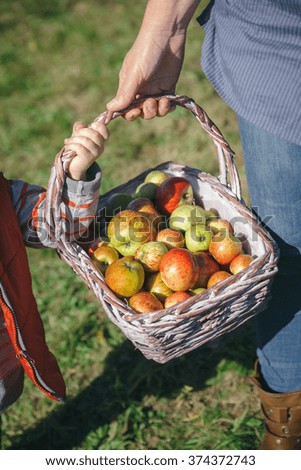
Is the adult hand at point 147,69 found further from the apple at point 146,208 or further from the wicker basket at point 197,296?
the apple at point 146,208

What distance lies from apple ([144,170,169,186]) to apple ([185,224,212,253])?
0.28 m

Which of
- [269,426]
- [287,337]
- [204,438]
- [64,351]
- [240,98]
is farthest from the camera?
[64,351]

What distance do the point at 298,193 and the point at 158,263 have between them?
1.62ft

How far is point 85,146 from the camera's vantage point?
173 centimetres

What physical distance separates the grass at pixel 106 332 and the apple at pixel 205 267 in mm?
314

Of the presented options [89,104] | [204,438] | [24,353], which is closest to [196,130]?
[89,104]

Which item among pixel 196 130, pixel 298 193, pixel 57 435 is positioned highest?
pixel 298 193

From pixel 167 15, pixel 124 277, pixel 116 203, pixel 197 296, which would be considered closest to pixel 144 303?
pixel 124 277

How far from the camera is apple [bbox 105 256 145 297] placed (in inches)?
68.3

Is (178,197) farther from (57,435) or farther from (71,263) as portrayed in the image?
(57,435)

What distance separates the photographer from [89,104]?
4352 mm

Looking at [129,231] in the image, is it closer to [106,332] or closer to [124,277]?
[124,277]

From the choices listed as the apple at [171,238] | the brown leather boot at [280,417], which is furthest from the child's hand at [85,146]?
the brown leather boot at [280,417]

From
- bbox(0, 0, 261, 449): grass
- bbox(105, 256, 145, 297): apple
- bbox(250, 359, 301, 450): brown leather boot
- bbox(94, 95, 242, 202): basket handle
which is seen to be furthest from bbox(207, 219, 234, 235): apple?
bbox(250, 359, 301, 450): brown leather boot
